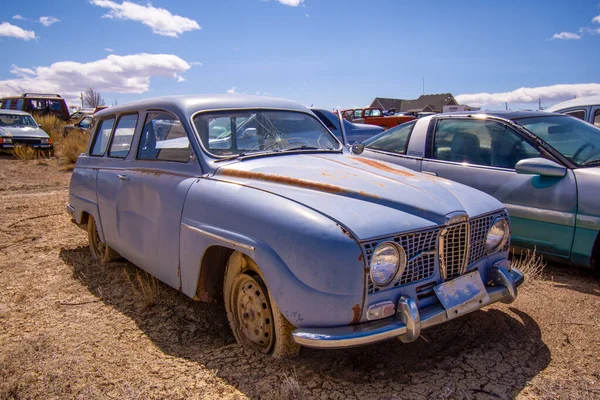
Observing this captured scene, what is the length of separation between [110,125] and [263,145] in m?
1.96

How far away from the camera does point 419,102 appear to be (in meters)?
52.8

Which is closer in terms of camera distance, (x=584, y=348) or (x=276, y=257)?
(x=276, y=257)

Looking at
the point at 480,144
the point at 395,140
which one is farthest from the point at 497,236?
the point at 395,140

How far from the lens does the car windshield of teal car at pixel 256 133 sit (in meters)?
3.57

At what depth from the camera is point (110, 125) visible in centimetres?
482

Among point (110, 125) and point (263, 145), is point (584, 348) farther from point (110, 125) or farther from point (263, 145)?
point (110, 125)

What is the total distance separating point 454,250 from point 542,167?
6.43ft

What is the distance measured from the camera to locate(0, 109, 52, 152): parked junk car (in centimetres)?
1612

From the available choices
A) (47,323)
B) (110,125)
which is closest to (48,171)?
(110,125)

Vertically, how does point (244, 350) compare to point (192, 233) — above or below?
below

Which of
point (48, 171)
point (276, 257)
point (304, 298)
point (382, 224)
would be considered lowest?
point (48, 171)

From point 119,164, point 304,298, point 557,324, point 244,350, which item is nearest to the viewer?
point 304,298

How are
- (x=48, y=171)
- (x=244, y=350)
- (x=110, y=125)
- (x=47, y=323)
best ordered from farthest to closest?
(x=48, y=171) → (x=110, y=125) → (x=47, y=323) → (x=244, y=350)

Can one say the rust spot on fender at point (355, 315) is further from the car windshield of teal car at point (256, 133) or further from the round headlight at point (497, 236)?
the car windshield of teal car at point (256, 133)
